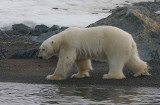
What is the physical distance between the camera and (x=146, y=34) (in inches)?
687

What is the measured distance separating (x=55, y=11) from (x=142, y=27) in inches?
844

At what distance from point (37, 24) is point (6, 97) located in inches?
841

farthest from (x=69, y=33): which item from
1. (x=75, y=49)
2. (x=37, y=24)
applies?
(x=37, y=24)

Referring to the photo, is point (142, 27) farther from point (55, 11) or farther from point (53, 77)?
point (55, 11)

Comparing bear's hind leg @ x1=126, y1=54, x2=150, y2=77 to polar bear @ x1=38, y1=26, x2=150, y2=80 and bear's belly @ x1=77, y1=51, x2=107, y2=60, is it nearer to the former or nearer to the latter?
polar bear @ x1=38, y1=26, x2=150, y2=80

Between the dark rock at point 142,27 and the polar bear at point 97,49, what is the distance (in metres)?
3.45

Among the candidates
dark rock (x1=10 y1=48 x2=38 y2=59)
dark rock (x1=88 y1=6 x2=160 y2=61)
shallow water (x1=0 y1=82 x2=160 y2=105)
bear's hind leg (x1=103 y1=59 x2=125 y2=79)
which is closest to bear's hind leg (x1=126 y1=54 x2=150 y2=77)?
bear's hind leg (x1=103 y1=59 x2=125 y2=79)

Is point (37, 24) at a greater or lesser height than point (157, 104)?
greater

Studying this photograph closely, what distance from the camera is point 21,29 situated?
94.8 feet

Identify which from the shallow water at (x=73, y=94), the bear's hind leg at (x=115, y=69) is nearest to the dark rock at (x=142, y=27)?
the bear's hind leg at (x=115, y=69)

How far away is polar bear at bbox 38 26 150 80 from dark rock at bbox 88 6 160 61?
345 cm

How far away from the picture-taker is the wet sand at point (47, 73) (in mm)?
12742

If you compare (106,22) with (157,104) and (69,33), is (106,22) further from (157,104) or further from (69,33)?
(157,104)

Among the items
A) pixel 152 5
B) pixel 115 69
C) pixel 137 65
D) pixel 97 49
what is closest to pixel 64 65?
pixel 97 49
